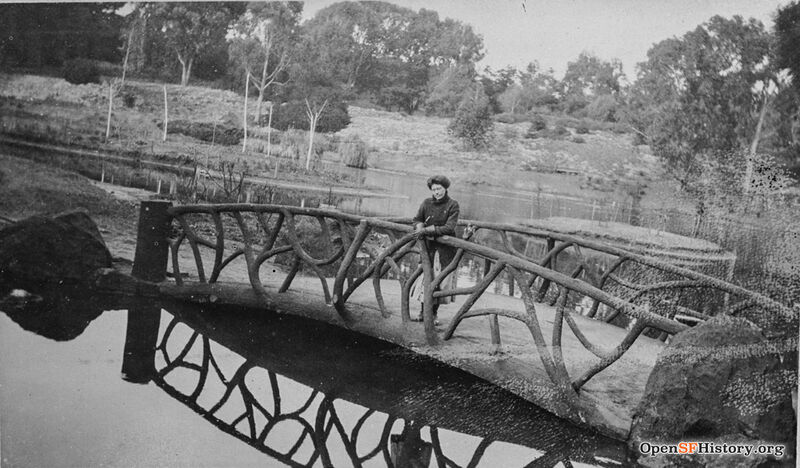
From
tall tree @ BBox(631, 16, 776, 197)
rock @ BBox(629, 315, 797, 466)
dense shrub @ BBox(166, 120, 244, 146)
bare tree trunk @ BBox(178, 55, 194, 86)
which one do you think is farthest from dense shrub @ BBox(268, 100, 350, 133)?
rock @ BBox(629, 315, 797, 466)

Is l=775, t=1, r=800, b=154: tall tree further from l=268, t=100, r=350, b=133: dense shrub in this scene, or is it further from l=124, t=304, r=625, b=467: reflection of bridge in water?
l=268, t=100, r=350, b=133: dense shrub

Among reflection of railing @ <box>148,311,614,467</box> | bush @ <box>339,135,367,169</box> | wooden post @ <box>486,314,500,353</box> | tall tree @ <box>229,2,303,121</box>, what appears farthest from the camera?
bush @ <box>339,135,367,169</box>

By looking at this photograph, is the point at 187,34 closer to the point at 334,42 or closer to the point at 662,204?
the point at 334,42

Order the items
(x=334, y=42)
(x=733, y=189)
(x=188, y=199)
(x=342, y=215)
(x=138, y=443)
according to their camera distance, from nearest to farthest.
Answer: (x=138, y=443) → (x=733, y=189) → (x=342, y=215) → (x=334, y=42) → (x=188, y=199)

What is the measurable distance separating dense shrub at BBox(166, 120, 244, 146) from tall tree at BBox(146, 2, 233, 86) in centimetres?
48

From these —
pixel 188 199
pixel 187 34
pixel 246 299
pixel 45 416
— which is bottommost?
pixel 45 416

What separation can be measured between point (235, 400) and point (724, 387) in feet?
8.60

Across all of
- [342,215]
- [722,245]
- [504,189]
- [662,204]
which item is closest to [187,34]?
[342,215]

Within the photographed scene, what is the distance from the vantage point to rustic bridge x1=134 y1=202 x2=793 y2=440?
116 inches

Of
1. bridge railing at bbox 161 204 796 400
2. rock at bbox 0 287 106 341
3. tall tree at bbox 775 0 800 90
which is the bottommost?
rock at bbox 0 287 106 341

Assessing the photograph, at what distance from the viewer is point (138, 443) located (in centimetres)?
290

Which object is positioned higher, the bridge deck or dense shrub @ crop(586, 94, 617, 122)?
dense shrub @ crop(586, 94, 617, 122)

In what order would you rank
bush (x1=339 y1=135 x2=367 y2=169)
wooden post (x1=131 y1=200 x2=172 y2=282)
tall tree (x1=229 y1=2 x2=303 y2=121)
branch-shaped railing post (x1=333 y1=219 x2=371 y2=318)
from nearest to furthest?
branch-shaped railing post (x1=333 y1=219 x2=371 y2=318) → tall tree (x1=229 y1=2 x2=303 y2=121) → bush (x1=339 y1=135 x2=367 y2=169) → wooden post (x1=131 y1=200 x2=172 y2=282)

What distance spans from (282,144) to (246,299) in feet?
4.12
